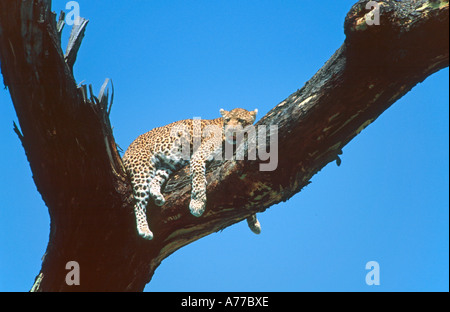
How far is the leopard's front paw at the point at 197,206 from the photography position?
7.81 metres

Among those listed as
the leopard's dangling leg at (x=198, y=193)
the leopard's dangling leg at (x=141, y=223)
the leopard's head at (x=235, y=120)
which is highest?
the leopard's head at (x=235, y=120)

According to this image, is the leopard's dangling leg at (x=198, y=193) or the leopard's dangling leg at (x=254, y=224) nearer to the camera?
the leopard's dangling leg at (x=198, y=193)

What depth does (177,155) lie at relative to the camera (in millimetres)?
8742

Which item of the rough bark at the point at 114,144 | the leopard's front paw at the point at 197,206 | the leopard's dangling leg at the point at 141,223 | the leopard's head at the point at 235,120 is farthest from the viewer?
the leopard's head at the point at 235,120

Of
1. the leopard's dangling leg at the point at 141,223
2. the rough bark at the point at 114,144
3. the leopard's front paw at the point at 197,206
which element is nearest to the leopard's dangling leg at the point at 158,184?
the rough bark at the point at 114,144

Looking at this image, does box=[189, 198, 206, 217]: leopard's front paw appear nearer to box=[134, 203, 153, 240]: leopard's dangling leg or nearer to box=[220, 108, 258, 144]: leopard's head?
box=[134, 203, 153, 240]: leopard's dangling leg

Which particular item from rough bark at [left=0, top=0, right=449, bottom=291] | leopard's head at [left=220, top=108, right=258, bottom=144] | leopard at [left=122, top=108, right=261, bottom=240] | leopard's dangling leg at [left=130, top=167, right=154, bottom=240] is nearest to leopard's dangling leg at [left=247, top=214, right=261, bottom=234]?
leopard at [left=122, top=108, right=261, bottom=240]

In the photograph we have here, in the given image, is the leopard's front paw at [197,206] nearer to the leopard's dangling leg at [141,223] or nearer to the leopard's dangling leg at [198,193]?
the leopard's dangling leg at [198,193]

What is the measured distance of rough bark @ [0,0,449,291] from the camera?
6.28 m

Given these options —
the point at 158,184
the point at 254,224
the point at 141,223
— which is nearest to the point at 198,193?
the point at 158,184

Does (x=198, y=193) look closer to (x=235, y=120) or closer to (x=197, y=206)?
(x=197, y=206)

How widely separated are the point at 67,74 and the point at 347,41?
350cm

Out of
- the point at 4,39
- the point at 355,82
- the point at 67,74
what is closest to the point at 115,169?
the point at 67,74

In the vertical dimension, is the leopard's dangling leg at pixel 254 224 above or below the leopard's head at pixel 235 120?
below
